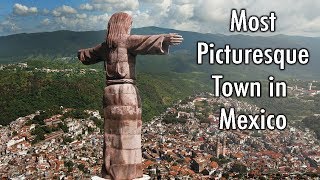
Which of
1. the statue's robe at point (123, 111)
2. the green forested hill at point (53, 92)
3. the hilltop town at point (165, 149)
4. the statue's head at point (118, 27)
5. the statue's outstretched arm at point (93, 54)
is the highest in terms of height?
the statue's head at point (118, 27)

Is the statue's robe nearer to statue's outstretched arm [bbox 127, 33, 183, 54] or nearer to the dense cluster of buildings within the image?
statue's outstretched arm [bbox 127, 33, 183, 54]

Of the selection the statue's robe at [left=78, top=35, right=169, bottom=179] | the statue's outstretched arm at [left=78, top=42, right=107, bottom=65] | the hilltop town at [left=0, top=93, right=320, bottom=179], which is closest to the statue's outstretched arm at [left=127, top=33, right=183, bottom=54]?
the statue's robe at [left=78, top=35, right=169, bottom=179]

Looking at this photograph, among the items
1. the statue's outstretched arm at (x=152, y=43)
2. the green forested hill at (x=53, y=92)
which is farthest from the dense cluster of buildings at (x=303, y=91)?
the statue's outstretched arm at (x=152, y=43)

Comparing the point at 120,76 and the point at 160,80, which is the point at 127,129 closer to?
the point at 120,76

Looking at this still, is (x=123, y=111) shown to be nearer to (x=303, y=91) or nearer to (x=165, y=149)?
(x=165, y=149)

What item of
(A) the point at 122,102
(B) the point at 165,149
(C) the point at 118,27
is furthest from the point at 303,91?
(A) the point at 122,102

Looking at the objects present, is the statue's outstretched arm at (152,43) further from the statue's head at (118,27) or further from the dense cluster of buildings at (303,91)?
the dense cluster of buildings at (303,91)

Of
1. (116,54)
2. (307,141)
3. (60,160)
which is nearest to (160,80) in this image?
(307,141)
